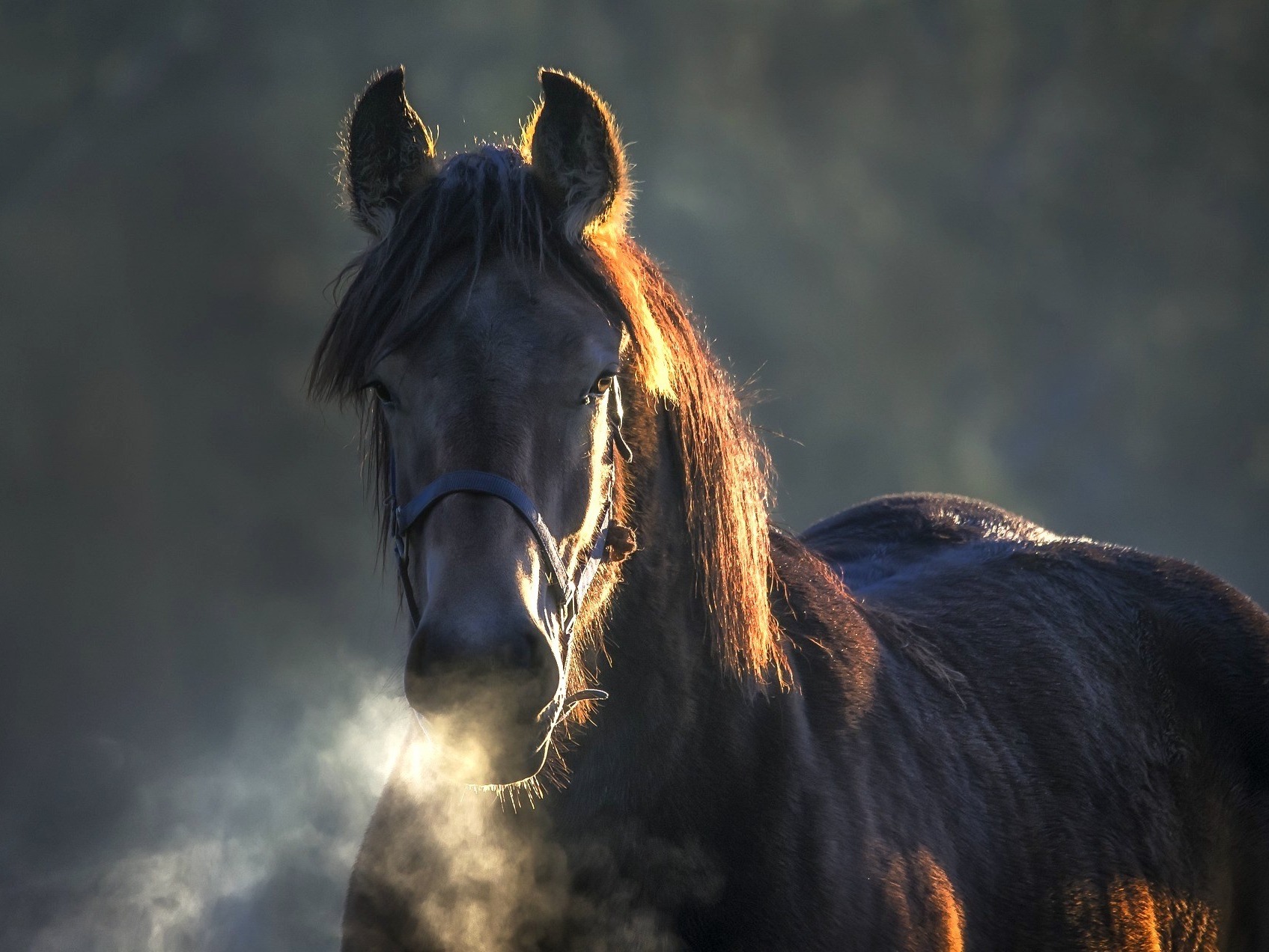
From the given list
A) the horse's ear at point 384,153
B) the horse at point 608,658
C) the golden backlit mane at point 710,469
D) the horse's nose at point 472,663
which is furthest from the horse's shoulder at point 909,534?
the horse's nose at point 472,663

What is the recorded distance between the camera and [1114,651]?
3.33 metres

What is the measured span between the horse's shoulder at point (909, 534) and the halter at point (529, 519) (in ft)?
5.40

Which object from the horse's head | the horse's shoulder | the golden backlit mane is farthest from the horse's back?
the horse's head

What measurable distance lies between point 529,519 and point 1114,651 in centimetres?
233

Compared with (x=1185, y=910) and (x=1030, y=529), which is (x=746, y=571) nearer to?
(x=1185, y=910)

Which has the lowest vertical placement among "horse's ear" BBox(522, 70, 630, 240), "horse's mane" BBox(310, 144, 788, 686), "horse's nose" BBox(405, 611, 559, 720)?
"horse's nose" BBox(405, 611, 559, 720)

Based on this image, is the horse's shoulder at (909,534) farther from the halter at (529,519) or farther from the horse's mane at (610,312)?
the halter at (529,519)

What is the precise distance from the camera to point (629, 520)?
217 cm

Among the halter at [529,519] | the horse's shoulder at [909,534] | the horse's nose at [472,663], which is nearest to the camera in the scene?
the horse's nose at [472,663]

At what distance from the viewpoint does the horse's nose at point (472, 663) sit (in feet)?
5.18

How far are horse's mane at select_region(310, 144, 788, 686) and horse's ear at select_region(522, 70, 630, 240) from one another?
0.05 m

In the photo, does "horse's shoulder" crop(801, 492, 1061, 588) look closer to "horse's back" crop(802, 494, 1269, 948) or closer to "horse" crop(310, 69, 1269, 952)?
"horse's back" crop(802, 494, 1269, 948)

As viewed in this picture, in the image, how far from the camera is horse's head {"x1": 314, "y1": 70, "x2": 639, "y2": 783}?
1.64 meters

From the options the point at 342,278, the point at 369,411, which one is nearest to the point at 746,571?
the point at 369,411
